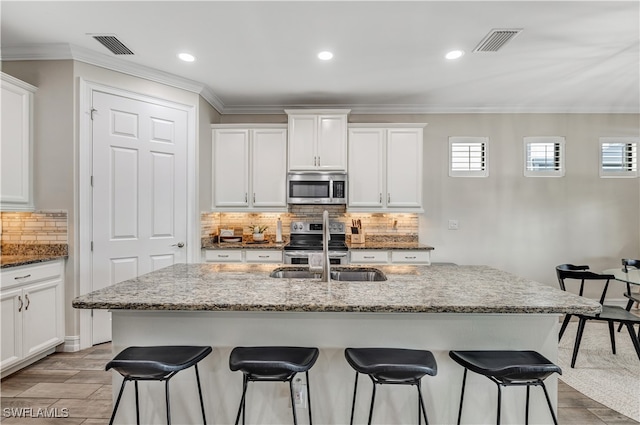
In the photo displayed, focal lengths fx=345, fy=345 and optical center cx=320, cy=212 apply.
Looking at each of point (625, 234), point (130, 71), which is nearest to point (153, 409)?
point (130, 71)

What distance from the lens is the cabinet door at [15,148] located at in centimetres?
291

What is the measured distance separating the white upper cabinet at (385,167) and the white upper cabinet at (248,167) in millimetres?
953

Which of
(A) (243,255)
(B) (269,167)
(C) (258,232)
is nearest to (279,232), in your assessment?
(C) (258,232)

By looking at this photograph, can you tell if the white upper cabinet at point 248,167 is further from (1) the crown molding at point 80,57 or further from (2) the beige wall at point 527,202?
(2) the beige wall at point 527,202

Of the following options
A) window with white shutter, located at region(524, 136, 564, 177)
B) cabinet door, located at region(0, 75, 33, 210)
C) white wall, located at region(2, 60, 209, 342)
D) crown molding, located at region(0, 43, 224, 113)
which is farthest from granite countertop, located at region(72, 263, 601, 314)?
window with white shutter, located at region(524, 136, 564, 177)

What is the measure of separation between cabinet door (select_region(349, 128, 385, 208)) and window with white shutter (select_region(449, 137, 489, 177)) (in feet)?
3.69

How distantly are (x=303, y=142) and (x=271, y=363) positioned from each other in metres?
3.31

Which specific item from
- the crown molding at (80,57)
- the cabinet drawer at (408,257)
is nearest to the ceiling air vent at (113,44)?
the crown molding at (80,57)

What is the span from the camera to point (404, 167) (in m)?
4.45

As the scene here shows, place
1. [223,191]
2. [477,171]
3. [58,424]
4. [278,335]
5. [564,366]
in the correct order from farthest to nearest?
[477,171], [223,191], [564,366], [58,424], [278,335]

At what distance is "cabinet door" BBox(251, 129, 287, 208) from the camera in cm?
452

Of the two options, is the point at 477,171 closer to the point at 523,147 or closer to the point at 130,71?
the point at 523,147

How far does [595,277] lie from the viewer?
11.2ft

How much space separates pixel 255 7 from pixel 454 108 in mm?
3252
